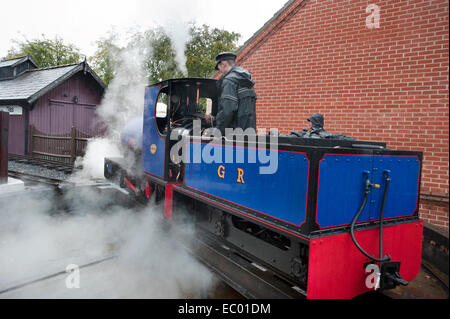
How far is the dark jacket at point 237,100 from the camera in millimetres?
3670

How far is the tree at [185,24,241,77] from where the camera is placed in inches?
933

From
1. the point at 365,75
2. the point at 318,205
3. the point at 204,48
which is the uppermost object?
the point at 204,48

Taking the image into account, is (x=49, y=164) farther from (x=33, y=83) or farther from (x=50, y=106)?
(x=33, y=83)

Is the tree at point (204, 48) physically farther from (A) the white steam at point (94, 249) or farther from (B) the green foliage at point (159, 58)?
(A) the white steam at point (94, 249)

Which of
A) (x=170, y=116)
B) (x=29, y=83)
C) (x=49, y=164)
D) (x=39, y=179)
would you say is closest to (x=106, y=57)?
(x=29, y=83)

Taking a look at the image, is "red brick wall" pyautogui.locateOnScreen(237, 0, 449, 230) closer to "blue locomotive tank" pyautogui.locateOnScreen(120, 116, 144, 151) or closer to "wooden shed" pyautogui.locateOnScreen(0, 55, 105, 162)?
"blue locomotive tank" pyautogui.locateOnScreen(120, 116, 144, 151)

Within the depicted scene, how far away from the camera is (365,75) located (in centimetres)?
518

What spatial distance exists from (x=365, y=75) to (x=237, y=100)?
274cm

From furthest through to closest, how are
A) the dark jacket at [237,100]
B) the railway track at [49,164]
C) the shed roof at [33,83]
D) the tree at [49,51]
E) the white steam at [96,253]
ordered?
the tree at [49,51], the shed roof at [33,83], the railway track at [49,164], the dark jacket at [237,100], the white steam at [96,253]

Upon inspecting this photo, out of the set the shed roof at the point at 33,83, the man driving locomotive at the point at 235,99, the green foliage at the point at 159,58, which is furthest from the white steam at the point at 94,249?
the green foliage at the point at 159,58

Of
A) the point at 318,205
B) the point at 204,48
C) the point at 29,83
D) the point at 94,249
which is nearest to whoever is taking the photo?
the point at 318,205

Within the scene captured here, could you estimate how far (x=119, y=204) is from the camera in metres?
6.32

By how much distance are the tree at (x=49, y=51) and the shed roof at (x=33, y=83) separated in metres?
15.7
